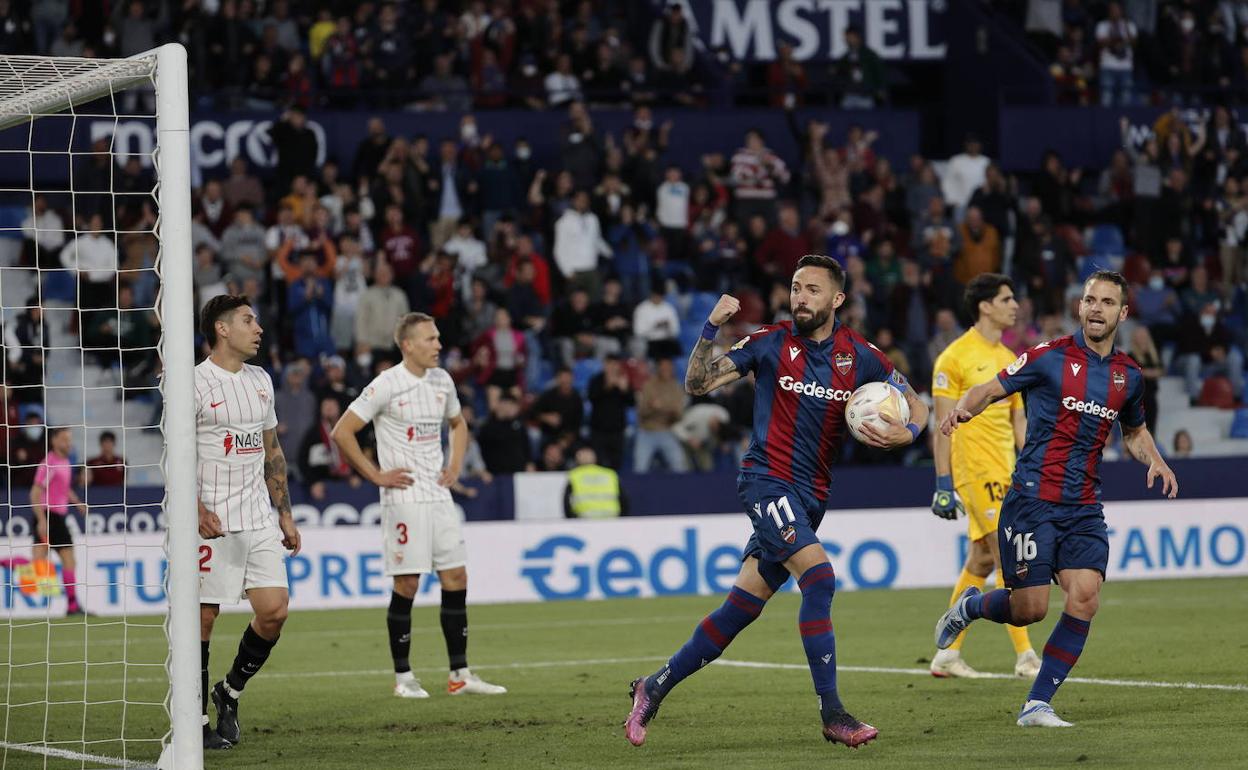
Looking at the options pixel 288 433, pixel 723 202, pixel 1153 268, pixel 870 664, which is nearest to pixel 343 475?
pixel 288 433

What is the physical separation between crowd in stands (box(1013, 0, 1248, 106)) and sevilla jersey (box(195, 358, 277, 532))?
2146cm

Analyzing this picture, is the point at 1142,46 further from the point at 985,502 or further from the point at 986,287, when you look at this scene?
the point at 985,502

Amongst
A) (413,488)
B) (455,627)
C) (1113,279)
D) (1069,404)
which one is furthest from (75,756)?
(1113,279)

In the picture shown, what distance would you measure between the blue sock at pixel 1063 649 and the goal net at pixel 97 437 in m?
4.07

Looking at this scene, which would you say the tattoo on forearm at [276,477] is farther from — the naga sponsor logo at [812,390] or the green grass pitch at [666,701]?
the naga sponsor logo at [812,390]

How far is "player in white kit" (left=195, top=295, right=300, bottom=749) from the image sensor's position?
929cm

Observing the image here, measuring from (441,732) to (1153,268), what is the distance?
755 inches

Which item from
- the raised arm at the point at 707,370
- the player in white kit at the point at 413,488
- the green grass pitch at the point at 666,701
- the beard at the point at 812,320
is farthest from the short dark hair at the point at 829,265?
the player in white kit at the point at 413,488

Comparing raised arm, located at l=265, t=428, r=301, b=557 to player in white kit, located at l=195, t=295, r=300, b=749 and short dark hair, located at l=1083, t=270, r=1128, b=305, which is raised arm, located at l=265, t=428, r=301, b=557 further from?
short dark hair, located at l=1083, t=270, r=1128, b=305

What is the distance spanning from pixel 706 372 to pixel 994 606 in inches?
82.3

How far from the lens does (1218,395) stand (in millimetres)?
24547

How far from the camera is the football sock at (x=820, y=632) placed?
27.5 feet

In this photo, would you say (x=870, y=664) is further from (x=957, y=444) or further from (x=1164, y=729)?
(x=1164, y=729)

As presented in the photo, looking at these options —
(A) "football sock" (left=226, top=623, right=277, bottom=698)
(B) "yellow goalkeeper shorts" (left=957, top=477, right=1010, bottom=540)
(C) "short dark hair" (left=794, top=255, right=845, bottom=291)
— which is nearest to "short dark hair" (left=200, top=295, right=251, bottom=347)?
(A) "football sock" (left=226, top=623, right=277, bottom=698)
